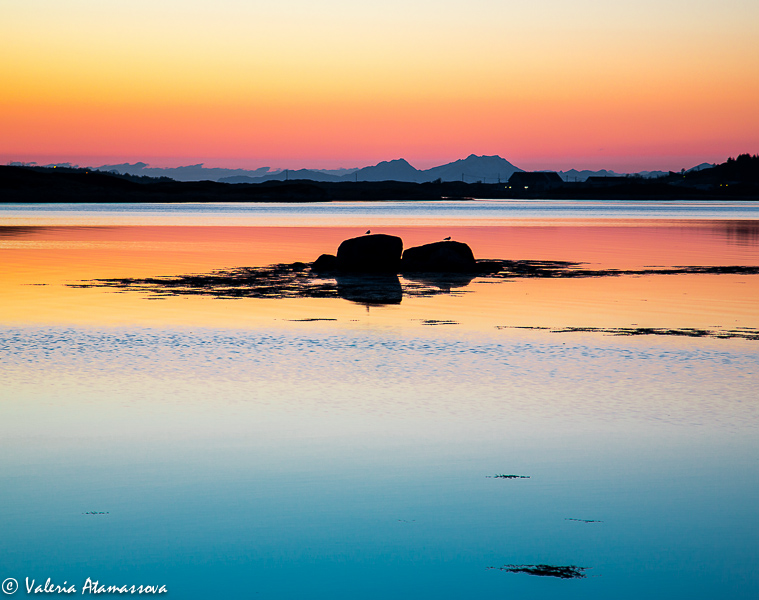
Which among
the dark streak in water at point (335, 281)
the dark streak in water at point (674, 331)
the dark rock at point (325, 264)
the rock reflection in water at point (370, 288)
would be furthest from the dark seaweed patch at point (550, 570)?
the dark rock at point (325, 264)

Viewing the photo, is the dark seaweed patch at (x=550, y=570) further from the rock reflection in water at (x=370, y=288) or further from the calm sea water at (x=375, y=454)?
the rock reflection in water at (x=370, y=288)

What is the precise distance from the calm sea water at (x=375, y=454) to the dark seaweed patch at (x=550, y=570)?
0.30 feet

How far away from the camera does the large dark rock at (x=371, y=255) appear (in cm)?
3594

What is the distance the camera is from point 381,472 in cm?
977

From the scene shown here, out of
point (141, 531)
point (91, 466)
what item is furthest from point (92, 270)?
point (141, 531)

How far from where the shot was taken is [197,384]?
1438cm

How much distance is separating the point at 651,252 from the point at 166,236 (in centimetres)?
3512

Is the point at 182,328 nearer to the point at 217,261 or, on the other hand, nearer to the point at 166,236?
the point at 217,261

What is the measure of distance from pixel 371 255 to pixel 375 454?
25.7 m

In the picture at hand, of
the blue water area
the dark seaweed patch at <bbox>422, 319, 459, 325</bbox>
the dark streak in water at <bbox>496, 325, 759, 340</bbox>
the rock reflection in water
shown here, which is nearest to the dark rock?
the rock reflection in water

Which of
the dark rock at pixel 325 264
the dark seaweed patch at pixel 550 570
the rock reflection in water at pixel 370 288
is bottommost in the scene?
the rock reflection in water at pixel 370 288

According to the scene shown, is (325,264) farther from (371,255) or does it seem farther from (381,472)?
(381,472)

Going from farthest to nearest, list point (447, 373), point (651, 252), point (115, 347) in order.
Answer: point (651, 252) < point (115, 347) < point (447, 373)

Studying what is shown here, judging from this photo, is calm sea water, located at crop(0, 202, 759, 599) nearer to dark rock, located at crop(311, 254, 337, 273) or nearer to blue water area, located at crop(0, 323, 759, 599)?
blue water area, located at crop(0, 323, 759, 599)
